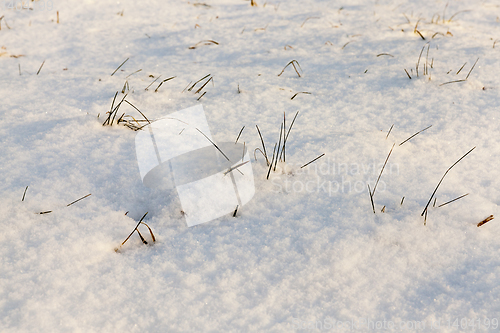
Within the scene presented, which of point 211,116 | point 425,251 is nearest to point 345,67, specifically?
point 211,116

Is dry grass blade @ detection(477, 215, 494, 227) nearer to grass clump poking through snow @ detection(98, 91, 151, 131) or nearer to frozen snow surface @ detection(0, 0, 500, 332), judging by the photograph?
frozen snow surface @ detection(0, 0, 500, 332)

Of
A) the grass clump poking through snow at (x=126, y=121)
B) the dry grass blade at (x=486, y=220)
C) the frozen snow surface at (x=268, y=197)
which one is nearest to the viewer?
the frozen snow surface at (x=268, y=197)

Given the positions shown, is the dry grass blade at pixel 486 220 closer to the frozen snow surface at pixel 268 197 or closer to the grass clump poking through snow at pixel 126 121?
the frozen snow surface at pixel 268 197

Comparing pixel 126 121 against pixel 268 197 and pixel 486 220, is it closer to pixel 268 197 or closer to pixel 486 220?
pixel 268 197

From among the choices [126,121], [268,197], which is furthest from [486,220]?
[126,121]

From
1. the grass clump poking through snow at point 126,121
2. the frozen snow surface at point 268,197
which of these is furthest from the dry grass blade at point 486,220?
the grass clump poking through snow at point 126,121

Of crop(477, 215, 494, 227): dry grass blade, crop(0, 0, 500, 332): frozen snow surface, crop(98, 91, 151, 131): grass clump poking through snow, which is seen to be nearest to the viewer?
crop(0, 0, 500, 332): frozen snow surface

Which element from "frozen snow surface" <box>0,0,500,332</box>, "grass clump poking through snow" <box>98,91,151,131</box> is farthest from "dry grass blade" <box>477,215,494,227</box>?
"grass clump poking through snow" <box>98,91,151,131</box>

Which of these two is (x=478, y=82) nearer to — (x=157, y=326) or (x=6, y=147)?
(x=157, y=326)
